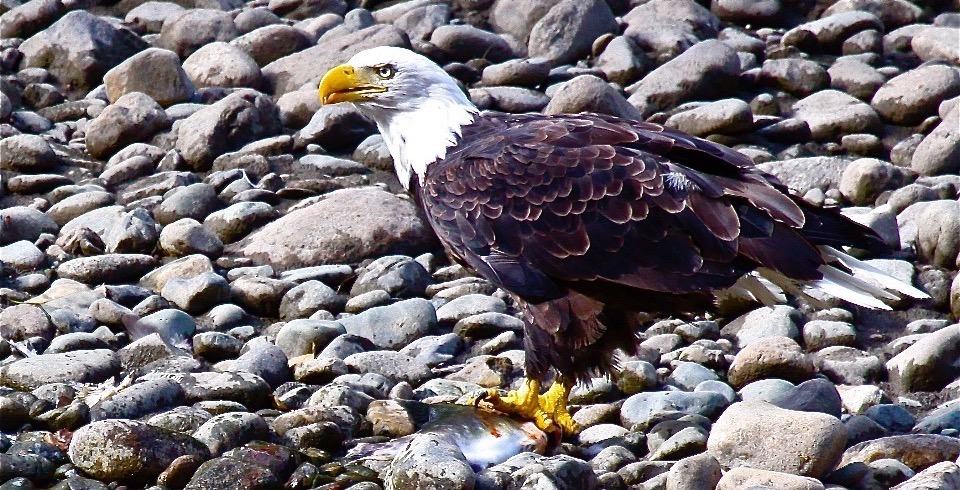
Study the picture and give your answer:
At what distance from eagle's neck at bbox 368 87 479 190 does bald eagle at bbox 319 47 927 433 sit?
A: 0.15 metres

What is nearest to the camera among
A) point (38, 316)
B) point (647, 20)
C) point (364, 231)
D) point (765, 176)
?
point (765, 176)

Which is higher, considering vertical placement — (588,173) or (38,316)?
(588,173)

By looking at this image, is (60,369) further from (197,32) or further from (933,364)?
(197,32)

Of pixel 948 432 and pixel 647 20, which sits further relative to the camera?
pixel 647 20

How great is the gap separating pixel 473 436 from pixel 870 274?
1.42 meters

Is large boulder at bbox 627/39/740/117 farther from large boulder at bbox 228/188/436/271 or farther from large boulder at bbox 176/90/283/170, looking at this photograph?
large boulder at bbox 176/90/283/170

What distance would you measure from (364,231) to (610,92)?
1620mm

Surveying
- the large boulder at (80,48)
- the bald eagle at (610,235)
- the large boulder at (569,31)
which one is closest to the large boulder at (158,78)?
the large boulder at (80,48)

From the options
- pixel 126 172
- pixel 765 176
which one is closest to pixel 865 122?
pixel 765 176

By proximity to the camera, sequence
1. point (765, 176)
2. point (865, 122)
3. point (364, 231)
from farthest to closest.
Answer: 1. point (865, 122)
2. point (364, 231)
3. point (765, 176)

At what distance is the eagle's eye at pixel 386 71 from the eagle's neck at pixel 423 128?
126mm

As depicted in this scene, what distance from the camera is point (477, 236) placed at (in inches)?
198

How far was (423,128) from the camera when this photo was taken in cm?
546

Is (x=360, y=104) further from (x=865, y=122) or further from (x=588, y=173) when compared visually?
(x=865, y=122)
